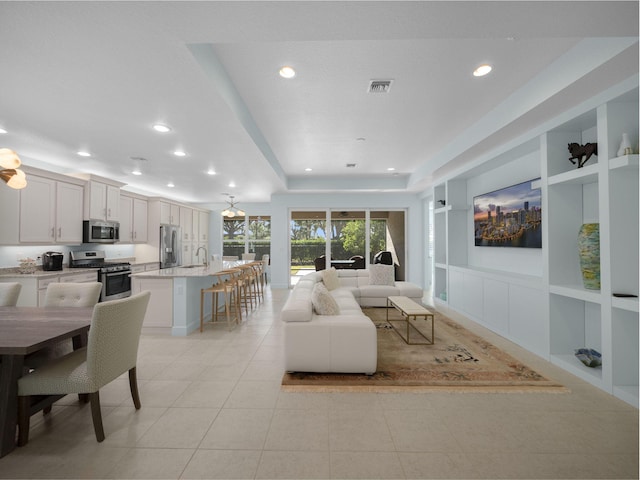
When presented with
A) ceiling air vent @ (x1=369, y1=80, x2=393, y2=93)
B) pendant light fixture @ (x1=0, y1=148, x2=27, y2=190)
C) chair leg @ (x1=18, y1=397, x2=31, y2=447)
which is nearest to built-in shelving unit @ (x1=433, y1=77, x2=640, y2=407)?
ceiling air vent @ (x1=369, y1=80, x2=393, y2=93)

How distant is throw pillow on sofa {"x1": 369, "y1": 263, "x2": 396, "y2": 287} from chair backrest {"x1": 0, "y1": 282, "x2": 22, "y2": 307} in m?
5.01

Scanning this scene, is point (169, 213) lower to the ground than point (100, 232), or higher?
higher

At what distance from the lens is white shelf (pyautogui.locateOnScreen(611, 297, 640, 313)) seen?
2332 millimetres

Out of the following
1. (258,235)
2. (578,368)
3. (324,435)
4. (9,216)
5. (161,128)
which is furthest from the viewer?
(258,235)

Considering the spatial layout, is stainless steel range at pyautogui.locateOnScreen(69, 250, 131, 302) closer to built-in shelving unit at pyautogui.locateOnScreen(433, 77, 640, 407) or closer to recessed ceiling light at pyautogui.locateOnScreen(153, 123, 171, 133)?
recessed ceiling light at pyautogui.locateOnScreen(153, 123, 171, 133)

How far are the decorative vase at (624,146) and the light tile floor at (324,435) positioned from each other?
2035 millimetres

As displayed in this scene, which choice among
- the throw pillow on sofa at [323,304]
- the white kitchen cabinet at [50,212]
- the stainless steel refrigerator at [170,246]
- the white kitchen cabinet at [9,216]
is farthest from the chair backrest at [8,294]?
the stainless steel refrigerator at [170,246]

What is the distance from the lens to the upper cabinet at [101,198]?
536cm

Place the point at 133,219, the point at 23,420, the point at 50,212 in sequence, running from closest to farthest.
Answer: the point at 23,420
the point at 50,212
the point at 133,219

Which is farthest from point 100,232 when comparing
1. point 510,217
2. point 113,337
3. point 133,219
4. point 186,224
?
point 510,217

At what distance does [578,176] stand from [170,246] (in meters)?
7.79

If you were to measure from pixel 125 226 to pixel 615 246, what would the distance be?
7689 millimetres

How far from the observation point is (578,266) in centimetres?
325

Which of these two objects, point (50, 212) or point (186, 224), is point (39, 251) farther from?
point (186, 224)
